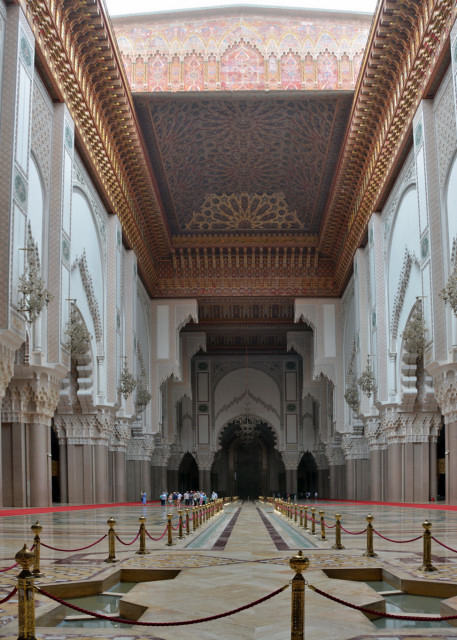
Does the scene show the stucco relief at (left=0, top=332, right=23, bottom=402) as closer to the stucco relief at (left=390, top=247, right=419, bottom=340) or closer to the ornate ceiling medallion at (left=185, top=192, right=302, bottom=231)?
the stucco relief at (left=390, top=247, right=419, bottom=340)

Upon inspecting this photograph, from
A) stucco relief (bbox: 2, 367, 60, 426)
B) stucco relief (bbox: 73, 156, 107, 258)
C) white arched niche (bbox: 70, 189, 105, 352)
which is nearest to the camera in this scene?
stucco relief (bbox: 2, 367, 60, 426)

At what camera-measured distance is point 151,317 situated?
2117cm

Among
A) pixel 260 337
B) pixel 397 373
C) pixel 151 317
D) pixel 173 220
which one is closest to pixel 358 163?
pixel 397 373

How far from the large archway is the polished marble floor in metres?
23.9

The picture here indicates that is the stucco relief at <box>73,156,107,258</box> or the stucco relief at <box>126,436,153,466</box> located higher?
the stucco relief at <box>73,156,107,258</box>

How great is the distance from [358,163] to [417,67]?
15.0 feet

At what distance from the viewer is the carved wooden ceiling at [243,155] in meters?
11.3

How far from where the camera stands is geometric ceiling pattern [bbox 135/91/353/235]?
15375mm

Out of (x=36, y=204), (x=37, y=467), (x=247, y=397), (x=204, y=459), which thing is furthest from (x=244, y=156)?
(x=204, y=459)

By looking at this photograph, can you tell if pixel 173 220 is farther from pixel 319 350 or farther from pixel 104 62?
pixel 104 62

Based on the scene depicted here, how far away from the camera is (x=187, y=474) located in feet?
105

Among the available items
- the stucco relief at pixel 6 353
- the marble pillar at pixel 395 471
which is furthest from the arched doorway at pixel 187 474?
the stucco relief at pixel 6 353

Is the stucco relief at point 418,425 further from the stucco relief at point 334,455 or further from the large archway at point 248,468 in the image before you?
the large archway at point 248,468

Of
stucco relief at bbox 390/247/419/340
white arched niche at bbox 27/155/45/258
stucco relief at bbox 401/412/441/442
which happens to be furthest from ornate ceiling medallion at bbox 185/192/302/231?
white arched niche at bbox 27/155/45/258
